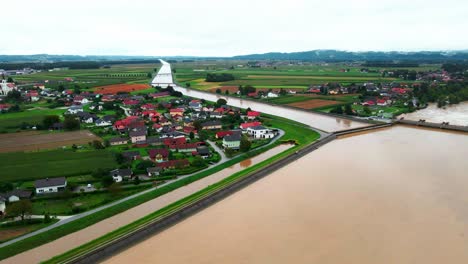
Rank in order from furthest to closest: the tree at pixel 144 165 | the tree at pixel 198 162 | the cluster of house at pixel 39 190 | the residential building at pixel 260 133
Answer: the residential building at pixel 260 133 < the tree at pixel 198 162 < the tree at pixel 144 165 < the cluster of house at pixel 39 190

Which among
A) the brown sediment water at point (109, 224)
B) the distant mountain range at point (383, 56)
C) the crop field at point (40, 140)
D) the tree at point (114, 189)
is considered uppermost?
the distant mountain range at point (383, 56)

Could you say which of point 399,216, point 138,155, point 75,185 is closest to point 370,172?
point 399,216

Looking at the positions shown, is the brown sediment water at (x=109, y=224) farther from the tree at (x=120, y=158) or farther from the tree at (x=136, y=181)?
the tree at (x=120, y=158)

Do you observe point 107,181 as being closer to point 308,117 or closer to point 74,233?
point 74,233

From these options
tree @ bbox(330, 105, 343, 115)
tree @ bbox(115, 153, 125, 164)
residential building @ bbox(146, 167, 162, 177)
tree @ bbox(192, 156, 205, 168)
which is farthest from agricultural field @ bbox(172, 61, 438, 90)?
residential building @ bbox(146, 167, 162, 177)

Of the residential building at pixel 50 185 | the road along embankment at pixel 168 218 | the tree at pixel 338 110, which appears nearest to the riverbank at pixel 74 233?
the road along embankment at pixel 168 218

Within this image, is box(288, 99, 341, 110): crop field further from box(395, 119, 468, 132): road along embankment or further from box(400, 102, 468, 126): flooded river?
box(395, 119, 468, 132): road along embankment

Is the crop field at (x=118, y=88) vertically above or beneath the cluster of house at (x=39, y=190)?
above

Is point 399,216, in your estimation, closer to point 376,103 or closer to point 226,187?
point 226,187
